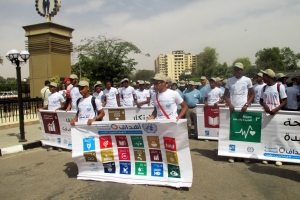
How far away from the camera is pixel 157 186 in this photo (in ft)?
20.2

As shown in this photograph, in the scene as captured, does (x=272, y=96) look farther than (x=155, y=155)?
Yes

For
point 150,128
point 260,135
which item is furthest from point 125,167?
point 260,135

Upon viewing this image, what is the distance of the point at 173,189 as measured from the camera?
599cm

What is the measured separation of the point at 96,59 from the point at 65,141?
2388 cm

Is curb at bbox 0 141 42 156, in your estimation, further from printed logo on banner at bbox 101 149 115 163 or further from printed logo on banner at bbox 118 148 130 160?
printed logo on banner at bbox 118 148 130 160

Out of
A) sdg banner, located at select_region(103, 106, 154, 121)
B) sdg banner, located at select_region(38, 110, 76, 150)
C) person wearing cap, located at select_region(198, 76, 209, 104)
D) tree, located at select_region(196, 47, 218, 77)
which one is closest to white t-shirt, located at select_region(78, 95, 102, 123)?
sdg banner, located at select_region(38, 110, 76, 150)

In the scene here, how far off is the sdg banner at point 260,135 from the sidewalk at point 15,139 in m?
6.09

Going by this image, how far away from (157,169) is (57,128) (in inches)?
194

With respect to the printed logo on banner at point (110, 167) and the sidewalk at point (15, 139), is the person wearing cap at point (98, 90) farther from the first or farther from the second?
the printed logo on banner at point (110, 167)

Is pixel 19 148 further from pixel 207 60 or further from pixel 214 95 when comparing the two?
pixel 207 60

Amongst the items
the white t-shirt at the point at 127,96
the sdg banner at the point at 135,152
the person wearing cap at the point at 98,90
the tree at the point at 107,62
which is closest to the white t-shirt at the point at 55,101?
the person wearing cap at the point at 98,90

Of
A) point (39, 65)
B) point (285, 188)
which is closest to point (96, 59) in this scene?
point (39, 65)

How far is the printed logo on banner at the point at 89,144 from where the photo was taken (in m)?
6.73

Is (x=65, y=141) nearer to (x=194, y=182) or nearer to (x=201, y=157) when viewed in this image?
(x=201, y=157)
